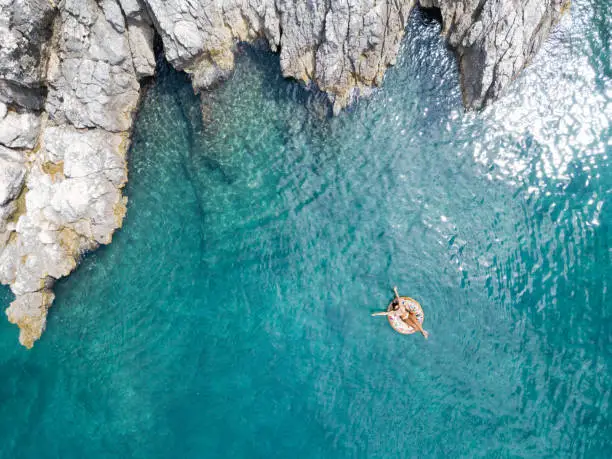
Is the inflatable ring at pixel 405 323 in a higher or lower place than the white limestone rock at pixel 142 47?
lower

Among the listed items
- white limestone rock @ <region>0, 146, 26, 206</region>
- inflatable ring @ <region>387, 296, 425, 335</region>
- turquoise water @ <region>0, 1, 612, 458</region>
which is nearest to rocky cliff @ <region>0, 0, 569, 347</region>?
white limestone rock @ <region>0, 146, 26, 206</region>

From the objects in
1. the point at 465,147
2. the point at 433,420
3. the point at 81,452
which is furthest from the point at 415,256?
the point at 81,452

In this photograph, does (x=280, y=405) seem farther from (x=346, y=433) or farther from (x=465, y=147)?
(x=465, y=147)

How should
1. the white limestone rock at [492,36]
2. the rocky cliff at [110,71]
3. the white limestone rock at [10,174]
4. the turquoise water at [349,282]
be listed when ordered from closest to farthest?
the turquoise water at [349,282] < the white limestone rock at [492,36] < the rocky cliff at [110,71] < the white limestone rock at [10,174]

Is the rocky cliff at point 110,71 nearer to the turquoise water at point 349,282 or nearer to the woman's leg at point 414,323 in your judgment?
the turquoise water at point 349,282

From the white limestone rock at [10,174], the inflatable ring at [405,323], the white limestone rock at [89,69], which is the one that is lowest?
the inflatable ring at [405,323]

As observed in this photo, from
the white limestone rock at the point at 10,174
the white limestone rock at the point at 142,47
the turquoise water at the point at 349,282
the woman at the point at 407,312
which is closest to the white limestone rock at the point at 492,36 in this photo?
the turquoise water at the point at 349,282

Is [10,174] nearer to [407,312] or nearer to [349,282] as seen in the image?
[349,282]

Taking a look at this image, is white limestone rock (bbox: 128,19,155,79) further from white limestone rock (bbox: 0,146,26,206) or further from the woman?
the woman
